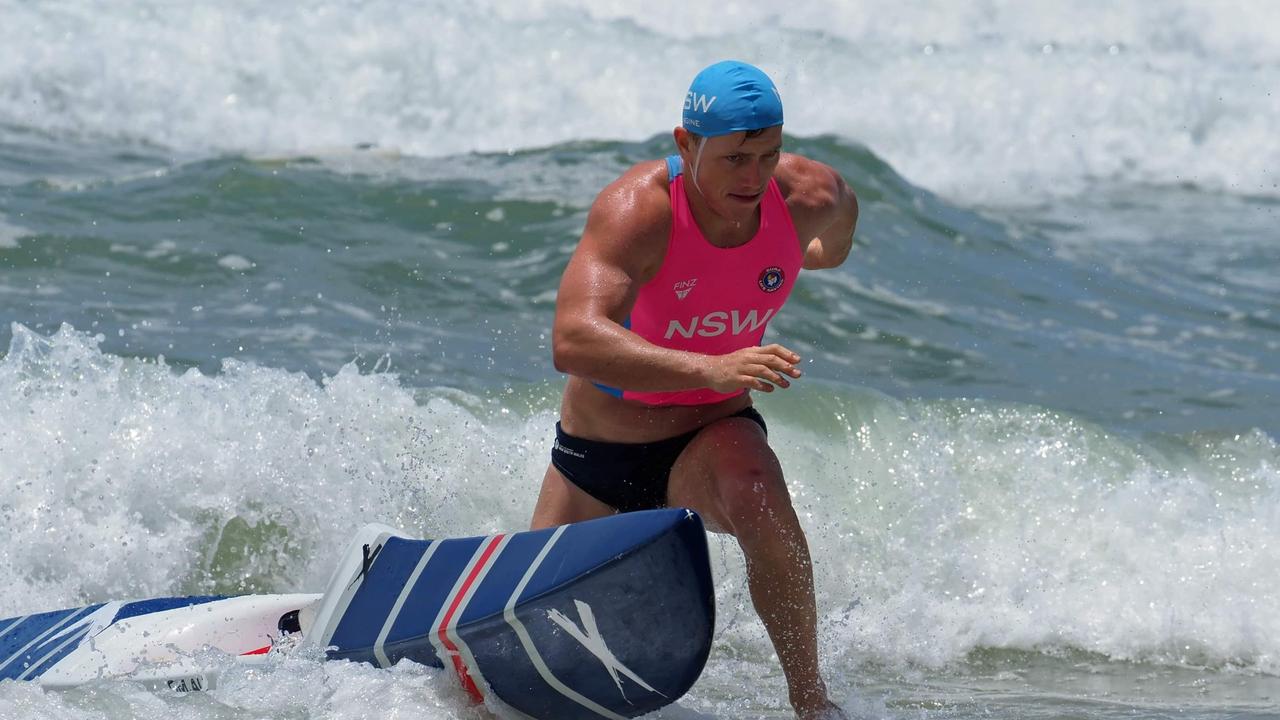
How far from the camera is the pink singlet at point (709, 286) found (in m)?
3.94

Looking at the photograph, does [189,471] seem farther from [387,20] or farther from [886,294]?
[387,20]

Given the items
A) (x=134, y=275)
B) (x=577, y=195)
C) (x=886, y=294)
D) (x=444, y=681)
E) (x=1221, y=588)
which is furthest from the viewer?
(x=577, y=195)

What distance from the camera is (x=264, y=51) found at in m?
14.4

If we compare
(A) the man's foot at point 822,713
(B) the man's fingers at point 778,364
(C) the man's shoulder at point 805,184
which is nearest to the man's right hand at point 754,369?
(B) the man's fingers at point 778,364

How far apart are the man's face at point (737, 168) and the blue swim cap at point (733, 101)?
3 cm

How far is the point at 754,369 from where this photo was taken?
10.9 feet

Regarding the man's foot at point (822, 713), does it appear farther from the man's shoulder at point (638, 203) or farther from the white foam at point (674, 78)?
the white foam at point (674, 78)

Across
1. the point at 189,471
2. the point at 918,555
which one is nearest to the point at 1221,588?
the point at 918,555

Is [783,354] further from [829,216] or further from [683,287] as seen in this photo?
[829,216]

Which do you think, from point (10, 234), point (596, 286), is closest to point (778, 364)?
point (596, 286)

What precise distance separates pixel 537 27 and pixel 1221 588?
11.1 m

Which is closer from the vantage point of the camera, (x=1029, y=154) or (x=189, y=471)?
(x=189, y=471)

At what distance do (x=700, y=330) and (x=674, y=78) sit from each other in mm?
12065

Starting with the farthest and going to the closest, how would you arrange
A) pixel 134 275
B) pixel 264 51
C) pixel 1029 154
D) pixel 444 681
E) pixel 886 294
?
pixel 1029 154, pixel 264 51, pixel 886 294, pixel 134 275, pixel 444 681
